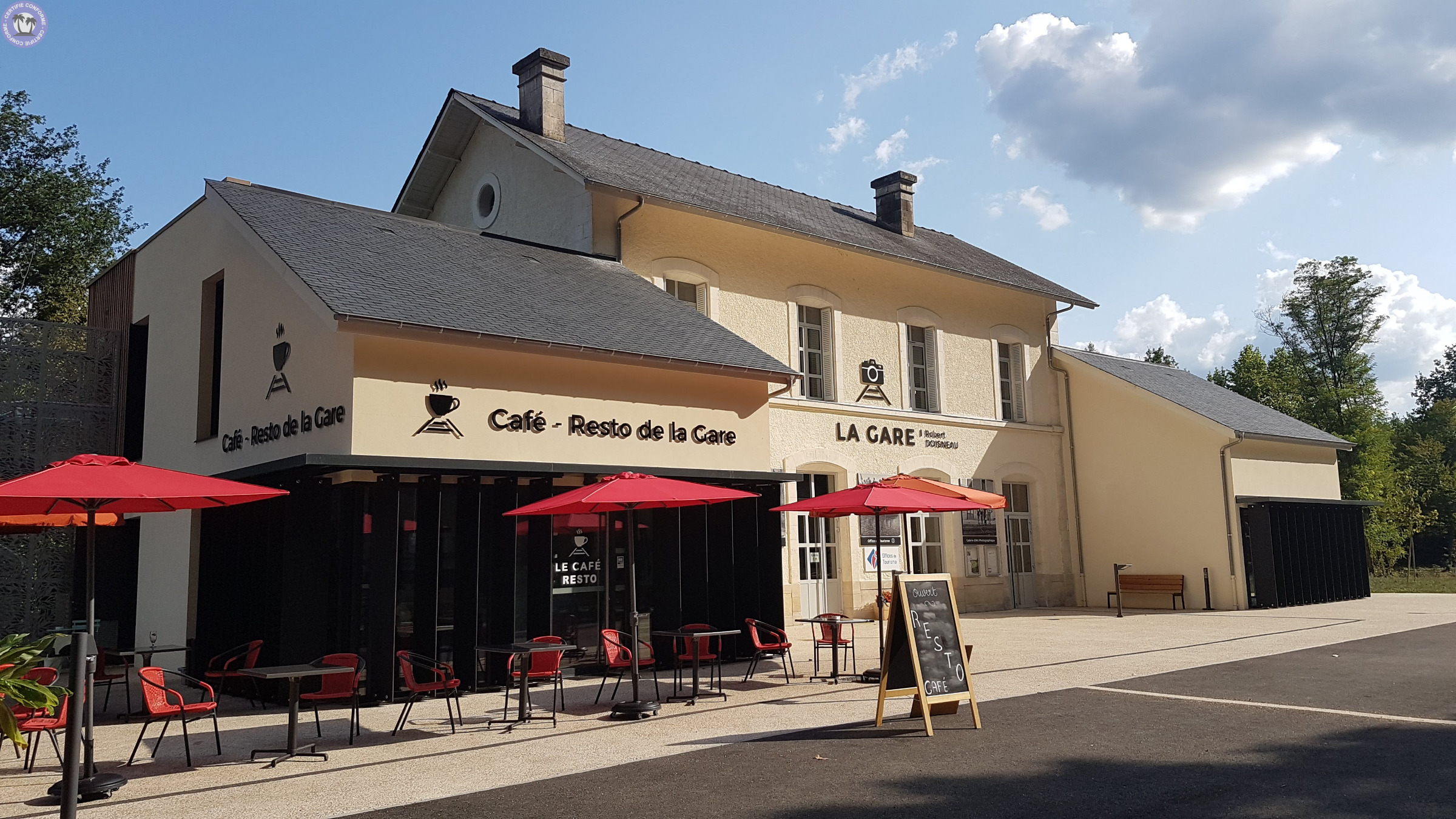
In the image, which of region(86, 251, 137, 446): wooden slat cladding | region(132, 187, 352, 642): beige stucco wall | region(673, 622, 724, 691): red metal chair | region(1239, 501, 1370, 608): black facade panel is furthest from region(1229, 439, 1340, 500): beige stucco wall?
region(86, 251, 137, 446): wooden slat cladding

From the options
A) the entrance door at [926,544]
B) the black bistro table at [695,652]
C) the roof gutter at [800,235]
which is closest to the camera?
the black bistro table at [695,652]

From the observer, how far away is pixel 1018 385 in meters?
21.2

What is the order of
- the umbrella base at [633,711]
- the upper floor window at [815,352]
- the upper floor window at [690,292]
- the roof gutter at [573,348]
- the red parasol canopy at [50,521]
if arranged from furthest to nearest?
1. the upper floor window at [815,352]
2. the upper floor window at [690,292]
3. the roof gutter at [573,348]
4. the umbrella base at [633,711]
5. the red parasol canopy at [50,521]

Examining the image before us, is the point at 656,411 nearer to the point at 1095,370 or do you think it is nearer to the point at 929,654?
the point at 929,654

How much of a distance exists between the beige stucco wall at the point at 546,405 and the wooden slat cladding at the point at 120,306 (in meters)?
7.33

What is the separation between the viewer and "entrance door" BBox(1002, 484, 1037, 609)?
66.1 ft

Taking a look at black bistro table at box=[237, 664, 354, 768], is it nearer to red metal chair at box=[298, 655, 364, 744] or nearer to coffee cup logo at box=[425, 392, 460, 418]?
red metal chair at box=[298, 655, 364, 744]

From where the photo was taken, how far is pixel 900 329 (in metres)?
18.9

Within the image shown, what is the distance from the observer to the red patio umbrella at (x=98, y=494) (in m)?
6.15

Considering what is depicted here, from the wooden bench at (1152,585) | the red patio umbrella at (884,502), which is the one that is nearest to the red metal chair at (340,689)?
the red patio umbrella at (884,502)

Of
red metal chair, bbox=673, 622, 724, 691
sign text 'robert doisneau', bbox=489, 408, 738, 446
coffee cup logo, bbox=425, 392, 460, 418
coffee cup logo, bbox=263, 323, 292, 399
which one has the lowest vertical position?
red metal chair, bbox=673, 622, 724, 691

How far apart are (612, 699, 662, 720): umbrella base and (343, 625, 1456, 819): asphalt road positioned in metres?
1.55

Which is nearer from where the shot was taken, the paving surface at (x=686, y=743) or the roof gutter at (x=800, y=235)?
the paving surface at (x=686, y=743)

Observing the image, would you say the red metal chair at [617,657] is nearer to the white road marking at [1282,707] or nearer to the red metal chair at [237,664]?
the red metal chair at [237,664]
